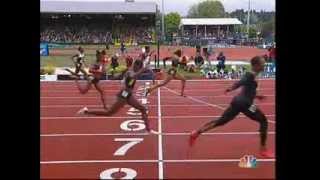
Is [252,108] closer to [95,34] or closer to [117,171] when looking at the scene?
[117,171]

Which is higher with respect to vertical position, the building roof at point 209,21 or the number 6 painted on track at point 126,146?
the building roof at point 209,21

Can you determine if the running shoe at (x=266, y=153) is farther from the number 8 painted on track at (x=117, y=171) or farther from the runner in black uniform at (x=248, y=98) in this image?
the number 8 painted on track at (x=117, y=171)

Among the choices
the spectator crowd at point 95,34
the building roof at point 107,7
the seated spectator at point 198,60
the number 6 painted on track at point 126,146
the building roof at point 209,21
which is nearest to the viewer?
the number 6 painted on track at point 126,146

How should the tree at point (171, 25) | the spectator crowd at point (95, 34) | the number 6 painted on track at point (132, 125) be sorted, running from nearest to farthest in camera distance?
the number 6 painted on track at point (132, 125)
the tree at point (171, 25)
the spectator crowd at point (95, 34)

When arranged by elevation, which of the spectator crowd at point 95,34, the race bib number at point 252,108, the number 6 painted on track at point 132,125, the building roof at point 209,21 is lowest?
the number 6 painted on track at point 132,125

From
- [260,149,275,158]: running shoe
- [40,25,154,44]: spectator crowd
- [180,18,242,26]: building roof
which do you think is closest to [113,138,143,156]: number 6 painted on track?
[260,149,275,158]: running shoe

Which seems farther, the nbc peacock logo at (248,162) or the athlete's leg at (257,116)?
the nbc peacock logo at (248,162)

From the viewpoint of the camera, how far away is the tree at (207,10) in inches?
336

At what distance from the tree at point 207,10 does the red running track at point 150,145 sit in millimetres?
1908

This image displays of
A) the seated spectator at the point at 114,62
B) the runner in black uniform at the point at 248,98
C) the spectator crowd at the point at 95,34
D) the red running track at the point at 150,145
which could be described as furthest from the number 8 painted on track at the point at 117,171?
the spectator crowd at the point at 95,34

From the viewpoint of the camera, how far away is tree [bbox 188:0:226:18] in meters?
8.54
